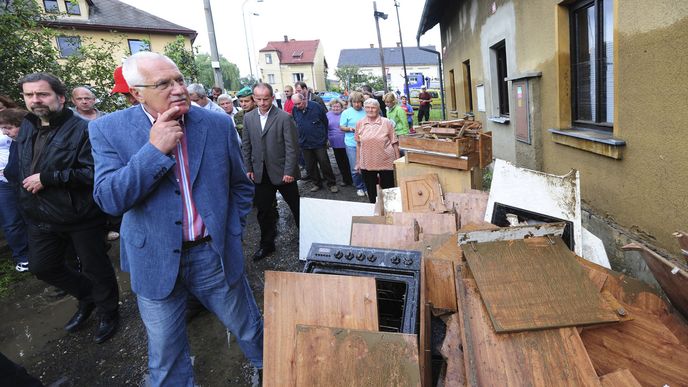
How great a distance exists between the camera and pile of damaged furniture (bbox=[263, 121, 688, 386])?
4.85 ft

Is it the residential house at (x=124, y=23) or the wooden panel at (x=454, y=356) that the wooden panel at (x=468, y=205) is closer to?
the wooden panel at (x=454, y=356)

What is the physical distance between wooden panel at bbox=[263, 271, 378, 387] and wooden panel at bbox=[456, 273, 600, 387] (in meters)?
0.49

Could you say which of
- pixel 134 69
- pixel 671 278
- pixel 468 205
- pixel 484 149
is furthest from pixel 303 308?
pixel 484 149

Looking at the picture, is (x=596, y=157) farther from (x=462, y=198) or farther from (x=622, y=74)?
(x=462, y=198)

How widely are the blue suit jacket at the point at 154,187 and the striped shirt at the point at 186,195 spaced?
27mm

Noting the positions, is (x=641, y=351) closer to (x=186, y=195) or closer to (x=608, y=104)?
(x=186, y=195)

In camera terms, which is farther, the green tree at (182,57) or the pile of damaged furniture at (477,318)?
the green tree at (182,57)

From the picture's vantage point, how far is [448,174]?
4.30m

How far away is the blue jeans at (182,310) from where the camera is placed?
194cm

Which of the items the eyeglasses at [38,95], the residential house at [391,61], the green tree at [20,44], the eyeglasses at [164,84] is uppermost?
the residential house at [391,61]

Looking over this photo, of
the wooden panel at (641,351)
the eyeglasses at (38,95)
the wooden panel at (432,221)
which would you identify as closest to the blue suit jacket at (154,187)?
the eyeglasses at (38,95)

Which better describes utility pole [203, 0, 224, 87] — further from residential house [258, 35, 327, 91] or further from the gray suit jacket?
residential house [258, 35, 327, 91]

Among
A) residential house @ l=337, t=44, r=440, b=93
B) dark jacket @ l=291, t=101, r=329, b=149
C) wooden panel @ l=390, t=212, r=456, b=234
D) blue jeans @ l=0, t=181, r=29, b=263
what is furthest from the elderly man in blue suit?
residential house @ l=337, t=44, r=440, b=93

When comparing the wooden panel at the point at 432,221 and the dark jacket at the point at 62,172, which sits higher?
the dark jacket at the point at 62,172
